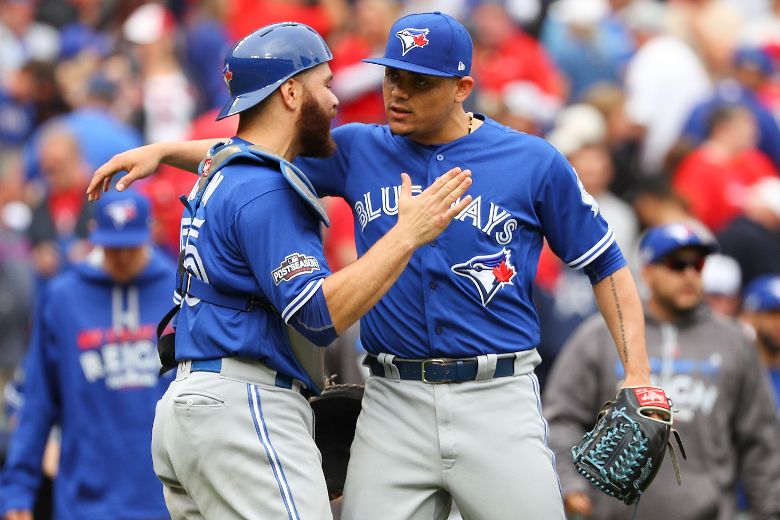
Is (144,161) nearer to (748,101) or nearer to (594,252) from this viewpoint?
(594,252)

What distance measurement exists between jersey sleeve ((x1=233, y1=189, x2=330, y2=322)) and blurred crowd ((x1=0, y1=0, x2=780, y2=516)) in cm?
453

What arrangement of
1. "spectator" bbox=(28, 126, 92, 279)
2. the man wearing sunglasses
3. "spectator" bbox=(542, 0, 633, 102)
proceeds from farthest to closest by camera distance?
1. "spectator" bbox=(542, 0, 633, 102)
2. "spectator" bbox=(28, 126, 92, 279)
3. the man wearing sunglasses

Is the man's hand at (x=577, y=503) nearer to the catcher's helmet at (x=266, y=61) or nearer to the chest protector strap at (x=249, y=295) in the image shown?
the chest protector strap at (x=249, y=295)

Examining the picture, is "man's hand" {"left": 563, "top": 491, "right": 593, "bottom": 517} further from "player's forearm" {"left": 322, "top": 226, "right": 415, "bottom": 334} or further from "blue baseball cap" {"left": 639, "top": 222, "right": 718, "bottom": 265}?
"player's forearm" {"left": 322, "top": 226, "right": 415, "bottom": 334}

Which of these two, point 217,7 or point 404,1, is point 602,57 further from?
point 217,7

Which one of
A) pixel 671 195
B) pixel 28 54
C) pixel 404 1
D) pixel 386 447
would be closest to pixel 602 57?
pixel 404 1

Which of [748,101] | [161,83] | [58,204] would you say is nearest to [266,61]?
[58,204]

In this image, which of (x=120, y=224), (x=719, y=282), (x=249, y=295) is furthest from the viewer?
(x=719, y=282)

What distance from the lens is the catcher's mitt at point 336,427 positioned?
636 cm

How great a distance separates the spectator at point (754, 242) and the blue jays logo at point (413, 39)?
6.42m

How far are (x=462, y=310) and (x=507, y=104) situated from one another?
7.18m

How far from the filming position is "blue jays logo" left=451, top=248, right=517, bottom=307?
19.5ft

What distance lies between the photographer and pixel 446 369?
5.95 meters

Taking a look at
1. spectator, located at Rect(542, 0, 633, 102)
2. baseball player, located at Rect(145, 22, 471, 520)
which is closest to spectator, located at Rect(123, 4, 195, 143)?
spectator, located at Rect(542, 0, 633, 102)
